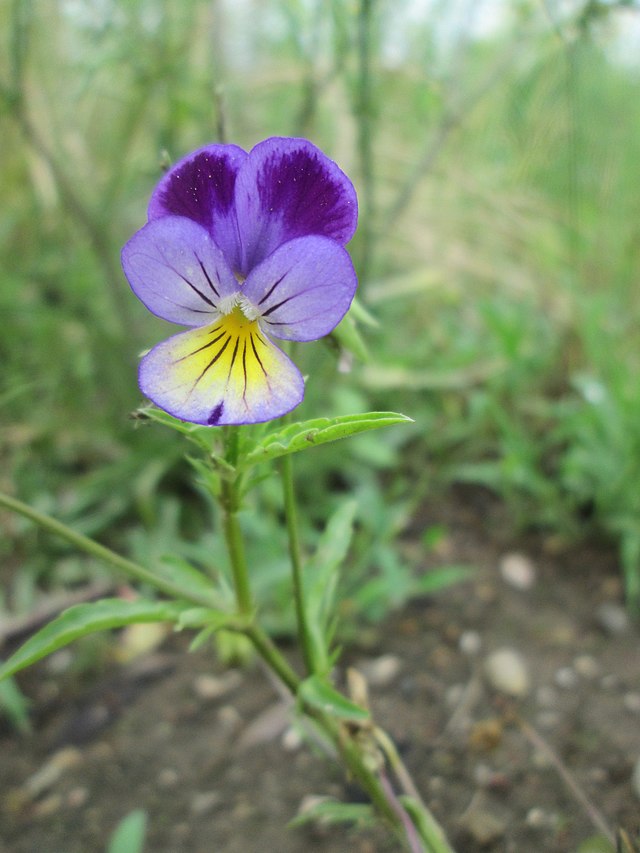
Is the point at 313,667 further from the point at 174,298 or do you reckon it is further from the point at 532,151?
the point at 532,151

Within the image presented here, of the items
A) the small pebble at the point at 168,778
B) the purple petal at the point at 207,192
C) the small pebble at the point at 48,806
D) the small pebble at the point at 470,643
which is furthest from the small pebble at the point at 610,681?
the purple petal at the point at 207,192

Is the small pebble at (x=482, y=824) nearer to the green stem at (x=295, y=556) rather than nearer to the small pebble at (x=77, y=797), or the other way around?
the green stem at (x=295, y=556)

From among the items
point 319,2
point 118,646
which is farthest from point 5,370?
point 319,2

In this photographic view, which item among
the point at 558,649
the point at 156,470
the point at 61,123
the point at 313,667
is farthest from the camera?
the point at 61,123

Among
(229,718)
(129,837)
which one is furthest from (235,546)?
(229,718)

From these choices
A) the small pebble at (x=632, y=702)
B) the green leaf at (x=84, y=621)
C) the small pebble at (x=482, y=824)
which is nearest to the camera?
the green leaf at (x=84, y=621)

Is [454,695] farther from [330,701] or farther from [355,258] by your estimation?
[355,258]
